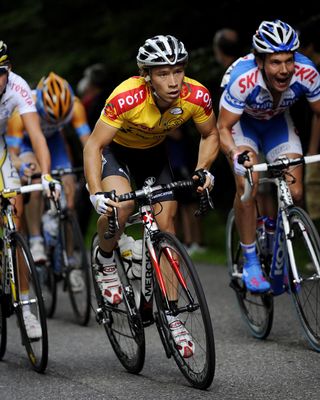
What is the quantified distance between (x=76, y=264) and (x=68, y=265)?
78 mm

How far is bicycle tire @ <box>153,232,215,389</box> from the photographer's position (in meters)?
6.32

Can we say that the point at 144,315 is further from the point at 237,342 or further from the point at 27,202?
the point at 27,202

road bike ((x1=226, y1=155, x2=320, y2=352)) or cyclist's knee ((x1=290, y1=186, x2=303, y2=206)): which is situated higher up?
cyclist's knee ((x1=290, y1=186, x2=303, y2=206))

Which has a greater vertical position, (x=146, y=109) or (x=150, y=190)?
(x=146, y=109)

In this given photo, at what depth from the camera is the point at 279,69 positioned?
7.70 metres

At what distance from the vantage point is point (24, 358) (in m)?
8.20

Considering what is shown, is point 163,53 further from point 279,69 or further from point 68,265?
point 68,265

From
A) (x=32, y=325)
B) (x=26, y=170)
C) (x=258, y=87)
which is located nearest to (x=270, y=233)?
(x=258, y=87)

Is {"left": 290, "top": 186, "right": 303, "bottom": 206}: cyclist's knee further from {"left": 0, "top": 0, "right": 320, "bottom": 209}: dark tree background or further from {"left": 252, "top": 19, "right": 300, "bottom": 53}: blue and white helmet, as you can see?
{"left": 0, "top": 0, "right": 320, "bottom": 209}: dark tree background

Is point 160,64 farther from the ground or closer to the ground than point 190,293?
farther from the ground

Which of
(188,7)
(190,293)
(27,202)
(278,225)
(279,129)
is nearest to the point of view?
(190,293)

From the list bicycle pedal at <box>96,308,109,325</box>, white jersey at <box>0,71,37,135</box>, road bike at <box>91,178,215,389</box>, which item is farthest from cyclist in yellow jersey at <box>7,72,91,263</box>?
road bike at <box>91,178,215,389</box>

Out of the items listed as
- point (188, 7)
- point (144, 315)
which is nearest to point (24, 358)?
point (144, 315)

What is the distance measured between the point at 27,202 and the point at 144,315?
3.49 metres
